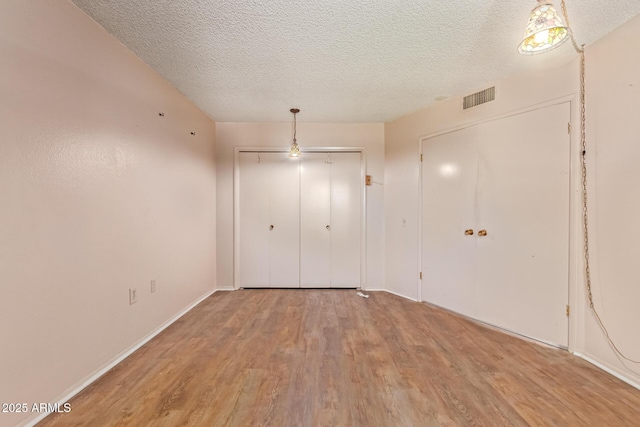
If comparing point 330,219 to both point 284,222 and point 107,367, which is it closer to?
point 284,222

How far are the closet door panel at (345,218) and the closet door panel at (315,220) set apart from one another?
0.09 metres

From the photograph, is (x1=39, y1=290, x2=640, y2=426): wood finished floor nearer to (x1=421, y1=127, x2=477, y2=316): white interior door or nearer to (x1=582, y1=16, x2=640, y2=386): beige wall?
(x1=582, y1=16, x2=640, y2=386): beige wall

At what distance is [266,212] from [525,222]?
3121 mm

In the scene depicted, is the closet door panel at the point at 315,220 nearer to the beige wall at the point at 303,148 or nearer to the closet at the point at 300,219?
the closet at the point at 300,219

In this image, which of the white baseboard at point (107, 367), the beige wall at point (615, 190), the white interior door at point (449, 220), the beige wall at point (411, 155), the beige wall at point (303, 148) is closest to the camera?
the white baseboard at point (107, 367)

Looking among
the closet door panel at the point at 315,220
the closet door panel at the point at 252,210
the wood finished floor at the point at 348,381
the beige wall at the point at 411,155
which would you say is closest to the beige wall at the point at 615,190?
the wood finished floor at the point at 348,381

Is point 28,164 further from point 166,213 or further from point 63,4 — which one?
point 166,213

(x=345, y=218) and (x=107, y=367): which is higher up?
(x=345, y=218)

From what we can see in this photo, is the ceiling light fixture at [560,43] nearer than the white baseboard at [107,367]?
Yes

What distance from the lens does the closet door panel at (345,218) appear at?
3.79 meters

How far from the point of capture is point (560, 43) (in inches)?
51.7

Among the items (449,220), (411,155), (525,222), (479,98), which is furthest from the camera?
(411,155)

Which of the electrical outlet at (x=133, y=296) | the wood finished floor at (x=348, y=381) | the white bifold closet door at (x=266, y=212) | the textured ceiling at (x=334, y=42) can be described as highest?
the textured ceiling at (x=334, y=42)

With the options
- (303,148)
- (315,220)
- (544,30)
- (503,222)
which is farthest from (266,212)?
(544,30)
